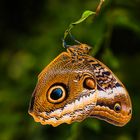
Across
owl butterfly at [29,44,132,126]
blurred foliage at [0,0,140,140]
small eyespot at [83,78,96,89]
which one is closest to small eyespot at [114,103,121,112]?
owl butterfly at [29,44,132,126]

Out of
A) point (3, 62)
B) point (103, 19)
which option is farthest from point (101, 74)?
point (3, 62)

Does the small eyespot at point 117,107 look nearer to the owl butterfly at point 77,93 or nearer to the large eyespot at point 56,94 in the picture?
the owl butterfly at point 77,93

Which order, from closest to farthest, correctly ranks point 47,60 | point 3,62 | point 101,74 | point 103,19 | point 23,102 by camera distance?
1. point 101,74
2. point 103,19
3. point 47,60
4. point 23,102
5. point 3,62

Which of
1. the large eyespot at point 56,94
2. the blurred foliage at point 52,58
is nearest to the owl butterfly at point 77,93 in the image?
the large eyespot at point 56,94

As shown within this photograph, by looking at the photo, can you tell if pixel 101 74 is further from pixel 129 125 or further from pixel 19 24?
pixel 19 24

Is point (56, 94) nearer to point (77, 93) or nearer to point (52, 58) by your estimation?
point (77, 93)

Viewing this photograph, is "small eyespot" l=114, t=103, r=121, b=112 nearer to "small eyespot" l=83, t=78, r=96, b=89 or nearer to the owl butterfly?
the owl butterfly

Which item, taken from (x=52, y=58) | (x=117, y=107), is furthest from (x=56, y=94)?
(x=52, y=58)
